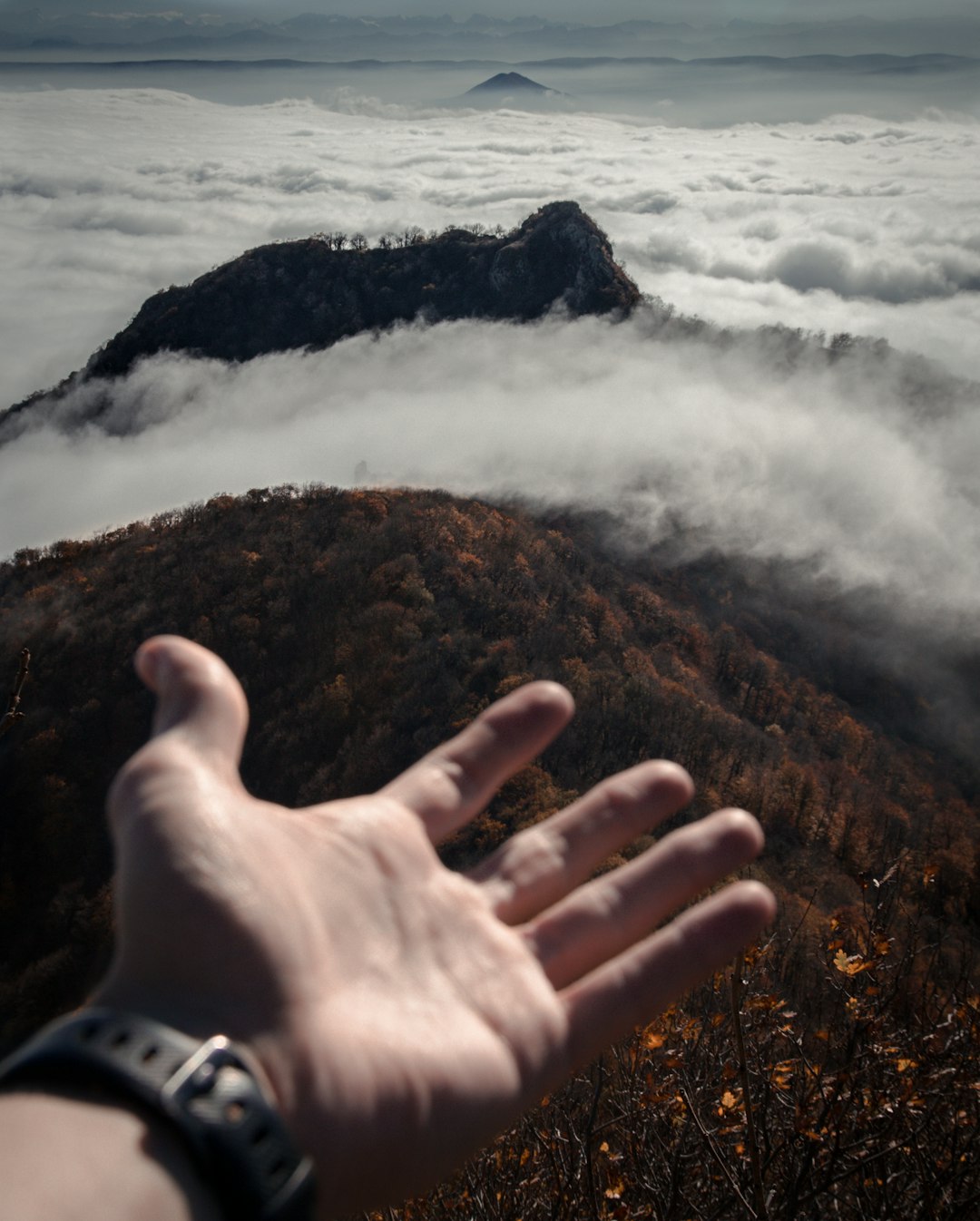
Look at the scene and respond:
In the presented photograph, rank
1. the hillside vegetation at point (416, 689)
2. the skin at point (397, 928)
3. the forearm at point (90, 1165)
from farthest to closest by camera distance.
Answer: the hillside vegetation at point (416, 689) → the skin at point (397, 928) → the forearm at point (90, 1165)

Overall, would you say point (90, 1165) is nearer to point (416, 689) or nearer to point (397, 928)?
point (397, 928)

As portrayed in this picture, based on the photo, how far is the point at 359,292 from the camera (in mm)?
185250

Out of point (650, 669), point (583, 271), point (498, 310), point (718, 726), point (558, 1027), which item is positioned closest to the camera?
point (558, 1027)

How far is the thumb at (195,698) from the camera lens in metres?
3.25

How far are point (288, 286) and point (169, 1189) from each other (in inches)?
7761

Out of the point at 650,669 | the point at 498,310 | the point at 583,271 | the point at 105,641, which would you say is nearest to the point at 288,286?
the point at 498,310

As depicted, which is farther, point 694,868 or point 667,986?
point 694,868

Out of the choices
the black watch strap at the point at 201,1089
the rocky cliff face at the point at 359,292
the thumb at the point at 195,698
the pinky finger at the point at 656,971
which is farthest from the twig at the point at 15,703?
the rocky cliff face at the point at 359,292

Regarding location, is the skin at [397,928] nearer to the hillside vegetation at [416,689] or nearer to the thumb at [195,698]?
the thumb at [195,698]

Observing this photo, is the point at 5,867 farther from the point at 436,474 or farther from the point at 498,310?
the point at 498,310

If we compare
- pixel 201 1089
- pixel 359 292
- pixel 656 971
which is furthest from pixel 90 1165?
pixel 359 292

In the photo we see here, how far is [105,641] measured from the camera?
6931cm

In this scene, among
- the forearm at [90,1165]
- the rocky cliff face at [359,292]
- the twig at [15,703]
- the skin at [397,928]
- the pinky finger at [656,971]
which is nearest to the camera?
the forearm at [90,1165]

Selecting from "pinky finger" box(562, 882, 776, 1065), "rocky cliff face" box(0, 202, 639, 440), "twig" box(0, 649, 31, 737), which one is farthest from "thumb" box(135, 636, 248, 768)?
"rocky cliff face" box(0, 202, 639, 440)
